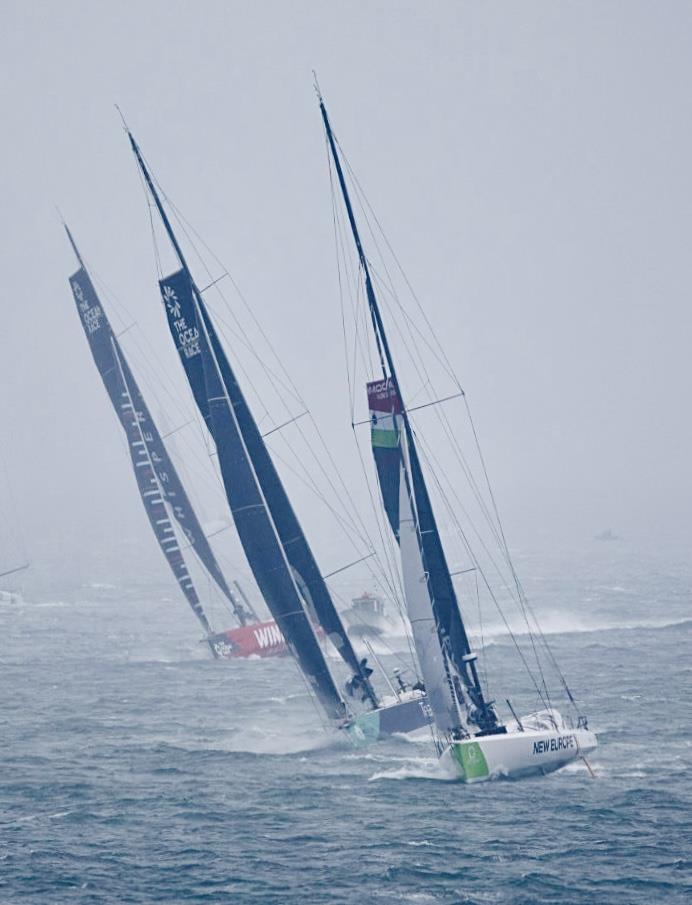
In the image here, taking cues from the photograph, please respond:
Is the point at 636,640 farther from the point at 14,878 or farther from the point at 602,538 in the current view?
the point at 602,538

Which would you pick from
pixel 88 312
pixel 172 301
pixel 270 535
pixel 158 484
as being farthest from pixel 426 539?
pixel 88 312

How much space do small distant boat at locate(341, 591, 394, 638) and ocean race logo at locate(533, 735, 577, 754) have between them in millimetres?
34813

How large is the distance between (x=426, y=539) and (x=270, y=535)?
22.0 feet

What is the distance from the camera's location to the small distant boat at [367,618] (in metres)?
78.9

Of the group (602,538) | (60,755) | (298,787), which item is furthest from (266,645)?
(602,538)

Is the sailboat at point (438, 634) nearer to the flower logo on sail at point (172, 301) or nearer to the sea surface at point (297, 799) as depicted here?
the sea surface at point (297, 799)

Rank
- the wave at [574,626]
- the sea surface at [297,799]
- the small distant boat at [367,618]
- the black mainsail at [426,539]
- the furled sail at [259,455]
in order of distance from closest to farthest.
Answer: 1. the sea surface at [297,799]
2. the black mainsail at [426,539]
3. the furled sail at [259,455]
4. the wave at [574,626]
5. the small distant boat at [367,618]

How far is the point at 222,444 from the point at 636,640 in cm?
3060

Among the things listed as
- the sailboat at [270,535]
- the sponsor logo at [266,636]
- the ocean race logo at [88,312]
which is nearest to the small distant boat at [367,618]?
the sponsor logo at [266,636]

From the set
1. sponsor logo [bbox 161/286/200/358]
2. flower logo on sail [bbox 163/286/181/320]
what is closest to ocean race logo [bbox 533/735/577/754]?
sponsor logo [bbox 161/286/200/358]

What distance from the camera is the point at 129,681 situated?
64.3m

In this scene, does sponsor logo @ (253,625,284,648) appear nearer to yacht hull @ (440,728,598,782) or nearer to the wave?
the wave

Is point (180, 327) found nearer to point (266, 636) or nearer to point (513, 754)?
point (513, 754)

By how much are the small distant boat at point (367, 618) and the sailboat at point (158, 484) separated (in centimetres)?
834
